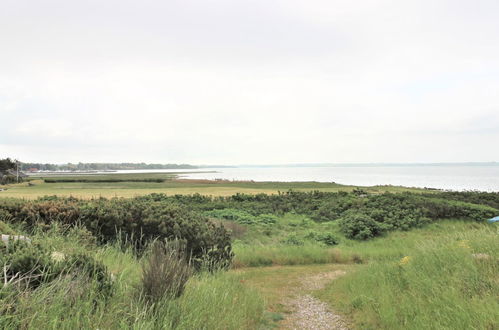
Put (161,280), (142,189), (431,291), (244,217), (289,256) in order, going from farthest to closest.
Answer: (142,189), (244,217), (289,256), (431,291), (161,280)

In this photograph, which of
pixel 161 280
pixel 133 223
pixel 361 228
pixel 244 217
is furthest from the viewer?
pixel 244 217

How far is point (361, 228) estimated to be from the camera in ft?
43.3

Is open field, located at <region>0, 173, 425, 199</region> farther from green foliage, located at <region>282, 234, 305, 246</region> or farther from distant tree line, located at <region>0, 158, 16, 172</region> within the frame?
distant tree line, located at <region>0, 158, 16, 172</region>

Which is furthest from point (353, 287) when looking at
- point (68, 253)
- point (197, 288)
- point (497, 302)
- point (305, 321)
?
point (68, 253)

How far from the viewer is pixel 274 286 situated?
7.25 m

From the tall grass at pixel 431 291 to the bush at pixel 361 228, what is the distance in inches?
238

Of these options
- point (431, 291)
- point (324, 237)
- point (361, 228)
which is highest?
point (431, 291)

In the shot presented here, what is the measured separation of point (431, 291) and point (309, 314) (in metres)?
2.05

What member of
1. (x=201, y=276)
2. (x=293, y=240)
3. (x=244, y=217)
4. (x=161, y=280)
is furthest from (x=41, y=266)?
(x=244, y=217)

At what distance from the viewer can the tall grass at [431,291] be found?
3.91 m

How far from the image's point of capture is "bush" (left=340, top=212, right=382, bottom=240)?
1295 centimetres

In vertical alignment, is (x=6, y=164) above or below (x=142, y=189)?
above

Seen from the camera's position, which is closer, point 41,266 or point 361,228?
point 41,266

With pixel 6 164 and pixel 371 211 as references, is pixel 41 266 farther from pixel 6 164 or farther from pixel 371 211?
pixel 6 164
